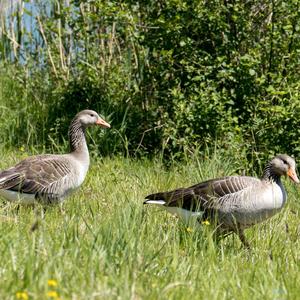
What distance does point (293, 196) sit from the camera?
8.53 m

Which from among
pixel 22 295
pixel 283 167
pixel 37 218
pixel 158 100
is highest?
pixel 22 295

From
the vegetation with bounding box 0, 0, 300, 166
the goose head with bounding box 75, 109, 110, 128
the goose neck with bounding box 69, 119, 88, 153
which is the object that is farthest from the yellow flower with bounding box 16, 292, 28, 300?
the vegetation with bounding box 0, 0, 300, 166

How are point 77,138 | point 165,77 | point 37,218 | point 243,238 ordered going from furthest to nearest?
point 165,77
point 77,138
point 243,238
point 37,218

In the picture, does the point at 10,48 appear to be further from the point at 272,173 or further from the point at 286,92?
the point at 272,173

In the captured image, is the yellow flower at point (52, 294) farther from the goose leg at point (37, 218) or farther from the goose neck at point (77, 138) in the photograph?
the goose neck at point (77, 138)

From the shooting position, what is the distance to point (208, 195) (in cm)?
712

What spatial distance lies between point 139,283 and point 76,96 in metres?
7.47

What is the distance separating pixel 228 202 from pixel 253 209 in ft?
0.79

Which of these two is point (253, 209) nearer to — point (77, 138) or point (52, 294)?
point (77, 138)

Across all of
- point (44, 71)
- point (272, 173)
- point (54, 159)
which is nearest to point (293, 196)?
point (272, 173)

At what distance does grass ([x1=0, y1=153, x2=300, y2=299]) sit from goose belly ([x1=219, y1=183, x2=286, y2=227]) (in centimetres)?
14

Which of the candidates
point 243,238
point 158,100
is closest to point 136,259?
point 243,238

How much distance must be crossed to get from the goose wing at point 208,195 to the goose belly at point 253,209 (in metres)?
0.10

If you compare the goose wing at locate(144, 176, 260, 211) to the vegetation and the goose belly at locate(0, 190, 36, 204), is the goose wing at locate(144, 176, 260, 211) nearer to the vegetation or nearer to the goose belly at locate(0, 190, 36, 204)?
the goose belly at locate(0, 190, 36, 204)
